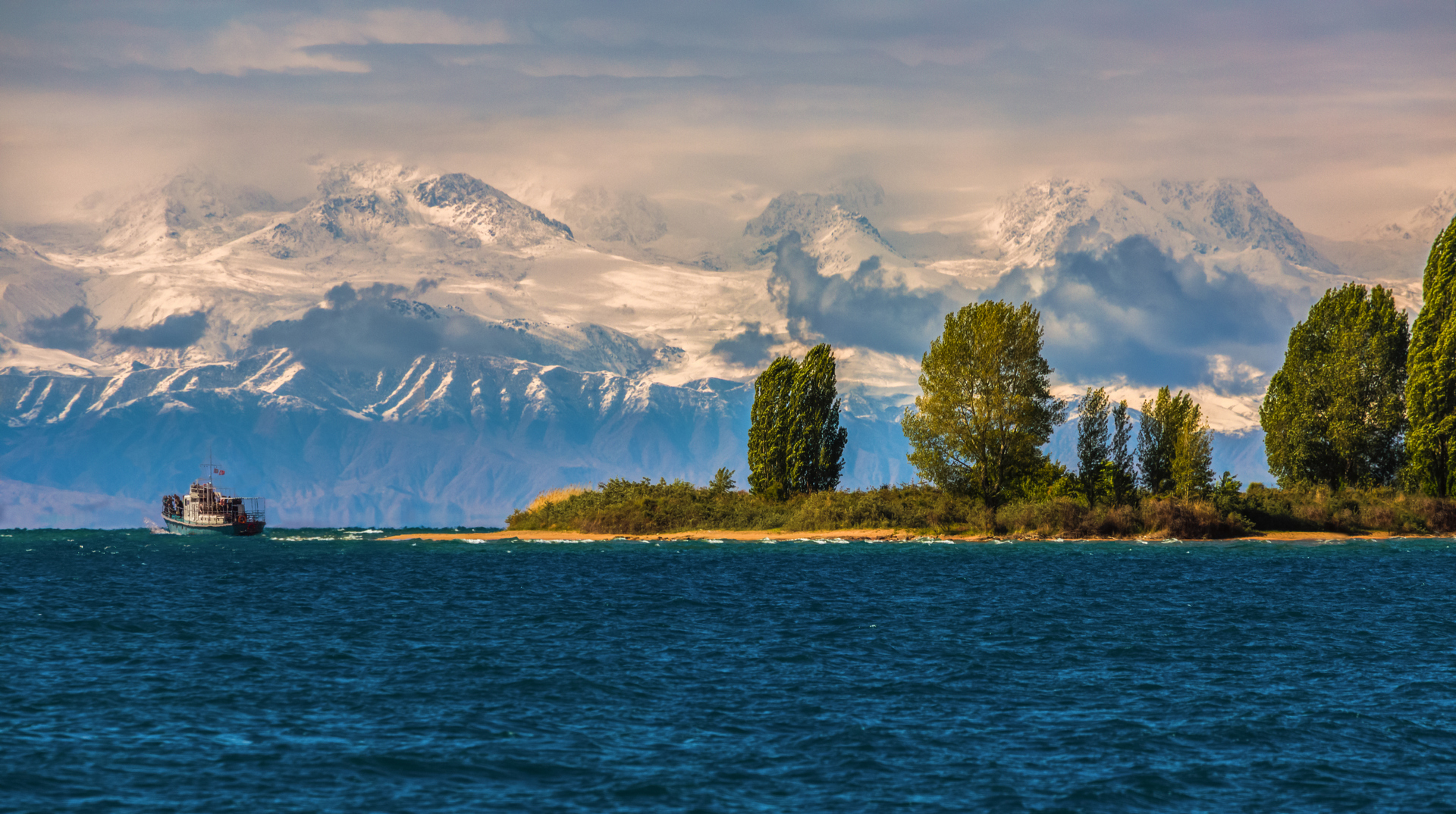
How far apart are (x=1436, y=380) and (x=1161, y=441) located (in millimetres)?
19915

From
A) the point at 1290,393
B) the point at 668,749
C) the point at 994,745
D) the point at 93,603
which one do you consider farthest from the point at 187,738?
the point at 1290,393

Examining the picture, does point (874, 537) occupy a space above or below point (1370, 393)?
below

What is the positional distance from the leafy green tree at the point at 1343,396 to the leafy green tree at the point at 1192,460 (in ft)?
25.2

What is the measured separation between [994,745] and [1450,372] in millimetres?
83270

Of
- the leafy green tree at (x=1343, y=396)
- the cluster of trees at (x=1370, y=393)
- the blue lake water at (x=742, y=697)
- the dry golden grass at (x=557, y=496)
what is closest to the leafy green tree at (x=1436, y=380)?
the cluster of trees at (x=1370, y=393)

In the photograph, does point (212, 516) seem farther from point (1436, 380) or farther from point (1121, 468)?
point (1436, 380)

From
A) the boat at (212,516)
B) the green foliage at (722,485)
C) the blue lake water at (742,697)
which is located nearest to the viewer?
the blue lake water at (742,697)

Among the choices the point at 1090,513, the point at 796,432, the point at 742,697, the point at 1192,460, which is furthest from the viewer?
the point at 796,432

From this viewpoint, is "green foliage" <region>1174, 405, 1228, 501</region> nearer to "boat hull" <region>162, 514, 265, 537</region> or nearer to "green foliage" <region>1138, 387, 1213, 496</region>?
"green foliage" <region>1138, 387, 1213, 496</region>

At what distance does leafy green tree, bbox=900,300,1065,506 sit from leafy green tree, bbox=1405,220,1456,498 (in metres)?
25.8

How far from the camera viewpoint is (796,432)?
114 meters

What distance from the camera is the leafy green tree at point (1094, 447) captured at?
340 ft

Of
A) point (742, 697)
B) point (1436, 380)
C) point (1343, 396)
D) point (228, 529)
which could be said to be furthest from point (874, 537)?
point (228, 529)

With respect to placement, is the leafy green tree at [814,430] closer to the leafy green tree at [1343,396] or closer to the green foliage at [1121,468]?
the green foliage at [1121,468]
